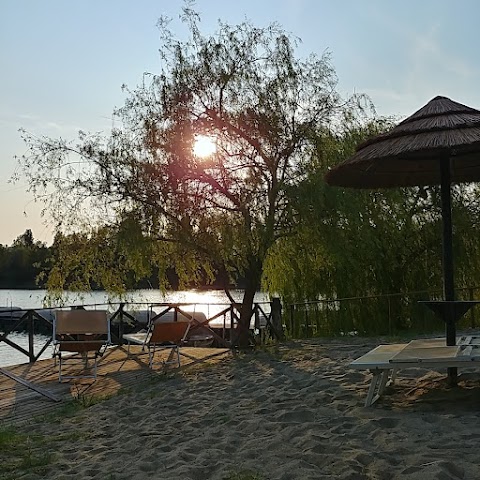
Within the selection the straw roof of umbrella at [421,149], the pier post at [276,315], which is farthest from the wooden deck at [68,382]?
the straw roof of umbrella at [421,149]

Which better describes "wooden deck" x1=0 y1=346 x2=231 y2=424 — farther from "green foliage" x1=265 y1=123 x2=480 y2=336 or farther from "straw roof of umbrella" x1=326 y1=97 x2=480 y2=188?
"straw roof of umbrella" x1=326 y1=97 x2=480 y2=188

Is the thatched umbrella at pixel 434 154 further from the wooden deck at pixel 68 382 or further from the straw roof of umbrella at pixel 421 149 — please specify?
the wooden deck at pixel 68 382

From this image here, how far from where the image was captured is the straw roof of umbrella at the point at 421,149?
476 centimetres

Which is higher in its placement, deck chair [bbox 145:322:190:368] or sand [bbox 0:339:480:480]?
deck chair [bbox 145:322:190:368]

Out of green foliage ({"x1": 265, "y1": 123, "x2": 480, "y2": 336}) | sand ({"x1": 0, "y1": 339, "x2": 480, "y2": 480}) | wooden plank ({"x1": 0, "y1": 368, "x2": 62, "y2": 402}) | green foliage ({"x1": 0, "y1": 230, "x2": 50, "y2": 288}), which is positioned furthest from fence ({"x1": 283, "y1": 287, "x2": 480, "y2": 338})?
wooden plank ({"x1": 0, "y1": 368, "x2": 62, "y2": 402})

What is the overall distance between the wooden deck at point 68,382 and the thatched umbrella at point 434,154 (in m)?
3.57

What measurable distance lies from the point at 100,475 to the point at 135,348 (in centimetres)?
729

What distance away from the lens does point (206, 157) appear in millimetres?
9781

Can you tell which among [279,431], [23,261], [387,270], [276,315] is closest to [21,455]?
[279,431]

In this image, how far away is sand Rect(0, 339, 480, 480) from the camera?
3492 millimetres

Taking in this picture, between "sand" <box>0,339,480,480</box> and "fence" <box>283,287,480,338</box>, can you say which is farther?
"fence" <box>283,287,480,338</box>

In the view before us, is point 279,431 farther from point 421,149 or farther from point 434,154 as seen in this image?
point 434,154

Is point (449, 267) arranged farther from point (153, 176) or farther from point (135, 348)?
point (135, 348)

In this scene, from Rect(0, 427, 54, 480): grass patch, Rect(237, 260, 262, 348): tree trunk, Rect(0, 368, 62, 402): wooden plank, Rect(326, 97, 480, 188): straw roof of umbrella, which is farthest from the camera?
Rect(237, 260, 262, 348): tree trunk
